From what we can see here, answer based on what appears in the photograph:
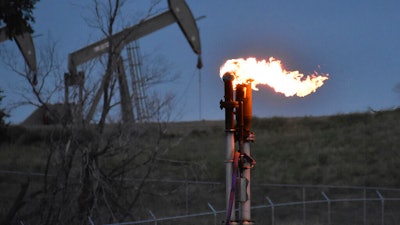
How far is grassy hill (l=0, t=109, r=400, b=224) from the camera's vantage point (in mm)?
31578

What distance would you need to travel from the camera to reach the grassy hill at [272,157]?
31578 millimetres

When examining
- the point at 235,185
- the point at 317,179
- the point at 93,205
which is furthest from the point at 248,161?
the point at 317,179

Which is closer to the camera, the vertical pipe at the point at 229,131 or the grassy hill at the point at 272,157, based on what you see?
the vertical pipe at the point at 229,131

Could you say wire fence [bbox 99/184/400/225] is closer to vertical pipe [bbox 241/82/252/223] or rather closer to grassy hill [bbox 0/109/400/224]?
grassy hill [bbox 0/109/400/224]

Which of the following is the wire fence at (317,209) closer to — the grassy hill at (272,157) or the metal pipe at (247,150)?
the grassy hill at (272,157)

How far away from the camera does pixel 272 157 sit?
4234 cm

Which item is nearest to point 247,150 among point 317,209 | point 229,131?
point 229,131

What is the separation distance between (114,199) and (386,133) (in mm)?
23897

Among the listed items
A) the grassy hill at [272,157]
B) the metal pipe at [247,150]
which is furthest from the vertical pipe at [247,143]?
the grassy hill at [272,157]

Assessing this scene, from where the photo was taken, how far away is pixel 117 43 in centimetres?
2461

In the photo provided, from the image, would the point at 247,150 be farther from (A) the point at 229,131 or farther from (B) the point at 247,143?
(A) the point at 229,131

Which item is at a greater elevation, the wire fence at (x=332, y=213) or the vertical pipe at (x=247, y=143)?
the vertical pipe at (x=247, y=143)

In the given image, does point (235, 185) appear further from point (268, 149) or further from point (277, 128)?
point (277, 128)

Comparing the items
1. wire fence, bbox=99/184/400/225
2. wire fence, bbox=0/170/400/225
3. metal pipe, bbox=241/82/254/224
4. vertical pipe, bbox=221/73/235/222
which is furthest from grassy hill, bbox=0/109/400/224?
vertical pipe, bbox=221/73/235/222
